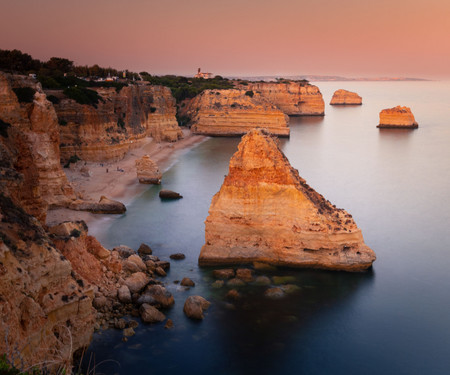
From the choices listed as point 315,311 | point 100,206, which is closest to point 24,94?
point 100,206

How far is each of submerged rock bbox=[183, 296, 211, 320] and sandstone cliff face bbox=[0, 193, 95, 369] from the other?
17.4ft

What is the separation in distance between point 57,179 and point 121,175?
510 inches

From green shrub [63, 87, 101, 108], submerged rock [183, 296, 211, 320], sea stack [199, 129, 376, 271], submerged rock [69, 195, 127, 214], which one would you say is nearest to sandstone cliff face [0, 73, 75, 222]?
submerged rock [69, 195, 127, 214]

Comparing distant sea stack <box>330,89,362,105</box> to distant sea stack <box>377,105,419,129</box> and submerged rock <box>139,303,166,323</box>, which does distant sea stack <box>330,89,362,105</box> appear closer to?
distant sea stack <box>377,105,419,129</box>

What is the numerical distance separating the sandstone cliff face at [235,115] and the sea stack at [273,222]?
53.8 m

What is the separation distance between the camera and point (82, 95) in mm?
43750

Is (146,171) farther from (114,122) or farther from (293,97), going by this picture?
(293,97)

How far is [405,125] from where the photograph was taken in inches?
3351

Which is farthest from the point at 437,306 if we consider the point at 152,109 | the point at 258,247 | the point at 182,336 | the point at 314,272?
the point at 152,109

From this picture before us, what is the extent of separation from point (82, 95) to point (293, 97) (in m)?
75.6

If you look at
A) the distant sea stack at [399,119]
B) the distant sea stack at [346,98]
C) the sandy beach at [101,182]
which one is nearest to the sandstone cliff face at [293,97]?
the distant sea stack at [399,119]

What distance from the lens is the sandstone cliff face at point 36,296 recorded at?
9.92 meters

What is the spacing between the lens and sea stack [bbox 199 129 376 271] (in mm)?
20891

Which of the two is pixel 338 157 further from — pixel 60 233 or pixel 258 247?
pixel 60 233
